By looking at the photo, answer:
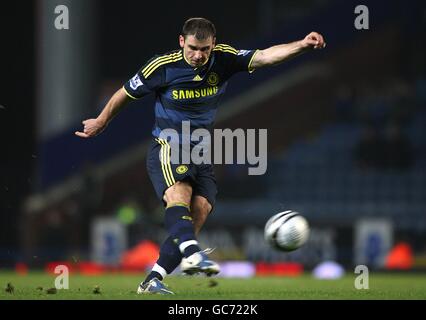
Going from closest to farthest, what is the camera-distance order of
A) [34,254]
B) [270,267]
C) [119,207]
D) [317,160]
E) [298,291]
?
[298,291], [270,267], [34,254], [119,207], [317,160]

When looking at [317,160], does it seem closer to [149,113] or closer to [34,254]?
[149,113]

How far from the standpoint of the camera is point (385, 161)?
18.9 m

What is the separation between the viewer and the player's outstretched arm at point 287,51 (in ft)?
25.8

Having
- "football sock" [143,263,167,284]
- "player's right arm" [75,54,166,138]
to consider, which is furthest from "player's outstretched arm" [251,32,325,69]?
"football sock" [143,263,167,284]

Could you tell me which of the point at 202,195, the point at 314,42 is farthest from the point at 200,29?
the point at 202,195

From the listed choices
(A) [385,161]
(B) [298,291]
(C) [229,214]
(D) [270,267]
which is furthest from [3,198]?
(B) [298,291]

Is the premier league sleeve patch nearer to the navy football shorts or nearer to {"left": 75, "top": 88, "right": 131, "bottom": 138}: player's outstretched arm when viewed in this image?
{"left": 75, "top": 88, "right": 131, "bottom": 138}: player's outstretched arm

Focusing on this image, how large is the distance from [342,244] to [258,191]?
2.33 metres

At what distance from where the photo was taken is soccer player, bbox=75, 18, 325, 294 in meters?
8.02

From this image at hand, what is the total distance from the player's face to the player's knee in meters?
0.90

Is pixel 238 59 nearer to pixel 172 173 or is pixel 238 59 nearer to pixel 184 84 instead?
pixel 184 84

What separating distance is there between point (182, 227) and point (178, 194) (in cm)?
34
